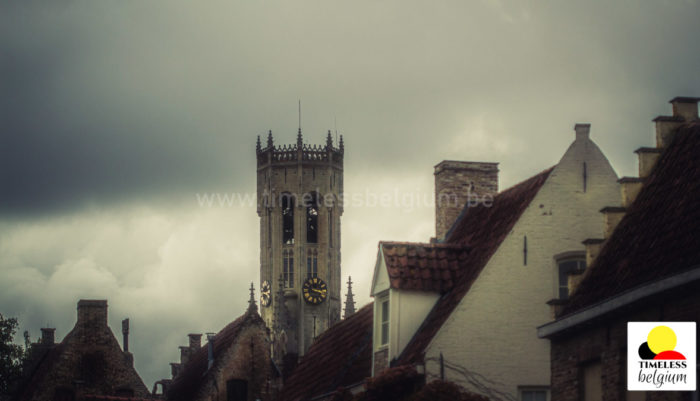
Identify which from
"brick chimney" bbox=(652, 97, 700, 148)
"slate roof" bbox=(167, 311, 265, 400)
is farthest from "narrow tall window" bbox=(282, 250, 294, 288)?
"brick chimney" bbox=(652, 97, 700, 148)

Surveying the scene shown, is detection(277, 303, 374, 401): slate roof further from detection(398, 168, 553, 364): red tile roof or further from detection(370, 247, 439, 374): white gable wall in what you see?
detection(398, 168, 553, 364): red tile roof

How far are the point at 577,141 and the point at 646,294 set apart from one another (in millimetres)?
8265

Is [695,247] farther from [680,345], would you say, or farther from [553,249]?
[553,249]

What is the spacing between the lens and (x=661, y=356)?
17328 mm

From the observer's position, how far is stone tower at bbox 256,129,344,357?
155 m

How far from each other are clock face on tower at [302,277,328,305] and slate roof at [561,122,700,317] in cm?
13391

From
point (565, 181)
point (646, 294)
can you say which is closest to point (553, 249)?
point (565, 181)

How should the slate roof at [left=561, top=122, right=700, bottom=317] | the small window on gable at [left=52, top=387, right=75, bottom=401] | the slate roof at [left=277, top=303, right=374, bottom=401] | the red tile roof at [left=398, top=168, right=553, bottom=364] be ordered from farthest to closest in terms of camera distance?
the small window on gable at [left=52, top=387, right=75, bottom=401] < the slate roof at [left=277, top=303, right=374, bottom=401] < the red tile roof at [left=398, top=168, right=553, bottom=364] < the slate roof at [left=561, top=122, right=700, bottom=317]

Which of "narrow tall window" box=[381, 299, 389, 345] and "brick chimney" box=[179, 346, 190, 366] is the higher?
"brick chimney" box=[179, 346, 190, 366]

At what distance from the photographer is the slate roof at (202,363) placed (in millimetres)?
47906

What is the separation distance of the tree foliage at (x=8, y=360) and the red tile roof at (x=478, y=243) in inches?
1683

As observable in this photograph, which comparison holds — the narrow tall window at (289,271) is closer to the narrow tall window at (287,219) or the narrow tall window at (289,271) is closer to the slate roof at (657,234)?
the narrow tall window at (287,219)

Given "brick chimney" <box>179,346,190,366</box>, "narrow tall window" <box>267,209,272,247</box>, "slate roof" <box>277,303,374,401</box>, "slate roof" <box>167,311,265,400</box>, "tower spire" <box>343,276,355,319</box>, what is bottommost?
"slate roof" <box>277,303,374,401</box>

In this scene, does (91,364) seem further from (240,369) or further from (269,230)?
(269,230)
